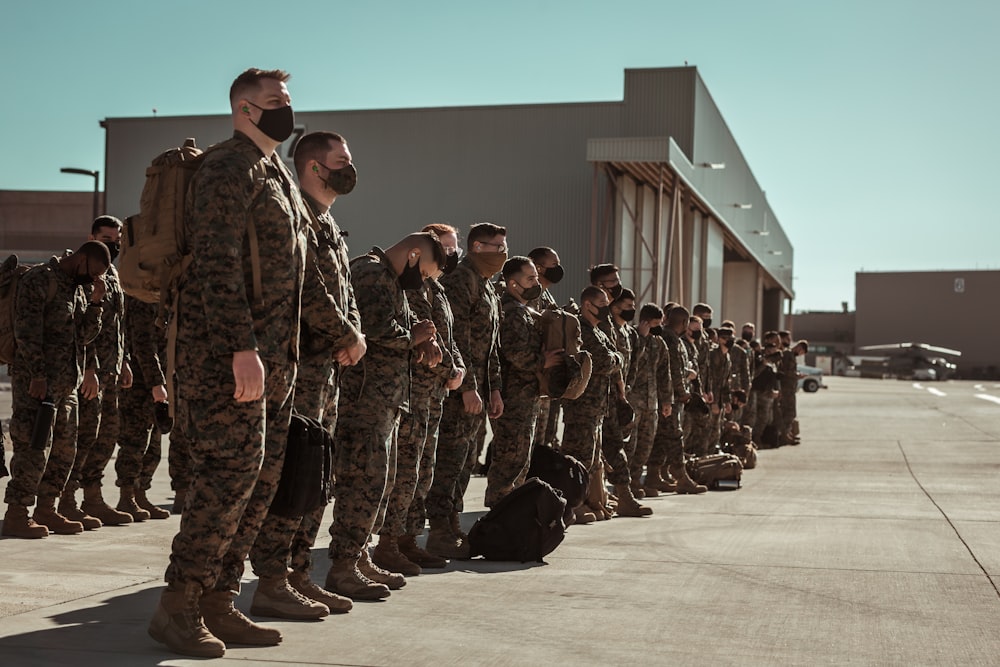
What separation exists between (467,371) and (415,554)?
3.60ft

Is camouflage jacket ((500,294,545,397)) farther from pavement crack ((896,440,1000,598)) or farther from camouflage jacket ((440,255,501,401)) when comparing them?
pavement crack ((896,440,1000,598))

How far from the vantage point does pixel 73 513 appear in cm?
810

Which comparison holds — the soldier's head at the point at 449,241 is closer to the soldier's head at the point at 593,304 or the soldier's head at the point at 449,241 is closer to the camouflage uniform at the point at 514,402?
the camouflage uniform at the point at 514,402

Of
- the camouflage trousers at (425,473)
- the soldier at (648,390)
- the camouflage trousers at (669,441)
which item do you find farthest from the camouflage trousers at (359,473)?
the camouflage trousers at (669,441)

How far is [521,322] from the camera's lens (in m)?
8.05

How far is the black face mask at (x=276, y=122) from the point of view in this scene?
14.9ft

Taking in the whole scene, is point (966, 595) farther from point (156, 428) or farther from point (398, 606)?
point (156, 428)

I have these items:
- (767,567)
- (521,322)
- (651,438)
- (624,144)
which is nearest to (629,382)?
(651,438)

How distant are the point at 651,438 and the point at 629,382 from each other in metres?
0.73

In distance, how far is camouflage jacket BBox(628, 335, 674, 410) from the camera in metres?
11.4

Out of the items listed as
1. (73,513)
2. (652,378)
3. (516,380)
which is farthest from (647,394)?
(73,513)

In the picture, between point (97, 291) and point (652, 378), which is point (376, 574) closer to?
point (97, 291)

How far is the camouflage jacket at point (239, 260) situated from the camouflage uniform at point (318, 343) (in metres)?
0.23

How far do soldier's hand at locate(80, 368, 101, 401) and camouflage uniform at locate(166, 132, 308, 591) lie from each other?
362 centimetres
